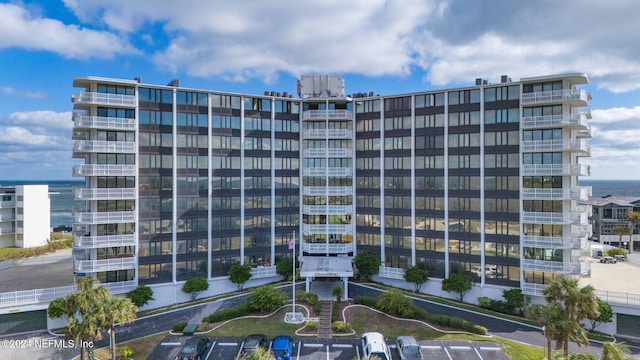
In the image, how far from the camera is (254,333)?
1410 inches

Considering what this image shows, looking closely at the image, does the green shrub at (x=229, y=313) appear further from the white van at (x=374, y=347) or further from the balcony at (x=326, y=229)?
the balcony at (x=326, y=229)

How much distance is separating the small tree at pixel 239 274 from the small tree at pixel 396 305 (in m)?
17.1

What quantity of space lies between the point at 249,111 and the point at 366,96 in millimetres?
16858

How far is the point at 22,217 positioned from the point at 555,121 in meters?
88.0

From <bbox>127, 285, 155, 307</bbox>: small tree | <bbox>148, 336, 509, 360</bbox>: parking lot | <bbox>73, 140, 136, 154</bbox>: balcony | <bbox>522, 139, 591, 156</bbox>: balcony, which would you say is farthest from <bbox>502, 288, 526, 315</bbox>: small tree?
<bbox>73, 140, 136, 154</bbox>: balcony

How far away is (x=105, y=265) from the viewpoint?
4084 centimetres

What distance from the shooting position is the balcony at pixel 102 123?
40594 millimetres

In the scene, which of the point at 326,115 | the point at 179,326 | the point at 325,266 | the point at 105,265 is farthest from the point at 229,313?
the point at 326,115

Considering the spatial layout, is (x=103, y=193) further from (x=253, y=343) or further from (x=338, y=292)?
(x=338, y=292)

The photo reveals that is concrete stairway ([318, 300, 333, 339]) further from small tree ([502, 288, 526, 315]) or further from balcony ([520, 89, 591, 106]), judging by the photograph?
balcony ([520, 89, 591, 106])

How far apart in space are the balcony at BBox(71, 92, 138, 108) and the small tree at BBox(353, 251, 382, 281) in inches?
1323

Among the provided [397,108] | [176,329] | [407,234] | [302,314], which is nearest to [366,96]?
[397,108]

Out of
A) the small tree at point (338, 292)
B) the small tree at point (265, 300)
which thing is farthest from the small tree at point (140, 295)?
the small tree at point (338, 292)

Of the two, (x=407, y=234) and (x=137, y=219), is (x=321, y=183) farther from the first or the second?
(x=137, y=219)
